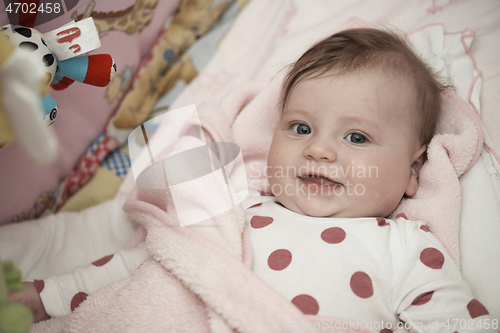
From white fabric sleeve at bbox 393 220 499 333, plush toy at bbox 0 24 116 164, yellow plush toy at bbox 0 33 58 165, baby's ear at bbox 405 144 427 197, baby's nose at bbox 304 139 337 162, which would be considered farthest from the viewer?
baby's ear at bbox 405 144 427 197

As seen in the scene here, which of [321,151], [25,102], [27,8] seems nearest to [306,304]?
[321,151]

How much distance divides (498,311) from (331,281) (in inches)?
14.6

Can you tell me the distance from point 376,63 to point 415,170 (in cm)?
33

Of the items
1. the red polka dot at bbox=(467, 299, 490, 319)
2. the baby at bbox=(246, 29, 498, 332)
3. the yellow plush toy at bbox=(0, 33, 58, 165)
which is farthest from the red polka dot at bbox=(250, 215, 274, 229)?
the yellow plush toy at bbox=(0, 33, 58, 165)

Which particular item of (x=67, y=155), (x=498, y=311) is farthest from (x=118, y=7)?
(x=498, y=311)

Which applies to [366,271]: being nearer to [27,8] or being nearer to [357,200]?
[357,200]

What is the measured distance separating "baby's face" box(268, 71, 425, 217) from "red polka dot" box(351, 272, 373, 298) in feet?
0.50

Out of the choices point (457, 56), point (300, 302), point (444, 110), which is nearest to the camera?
point (300, 302)

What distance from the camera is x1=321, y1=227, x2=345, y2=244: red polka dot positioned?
2.75ft

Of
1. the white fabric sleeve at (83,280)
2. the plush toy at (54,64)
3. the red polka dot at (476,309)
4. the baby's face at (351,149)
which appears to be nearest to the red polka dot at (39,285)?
the white fabric sleeve at (83,280)

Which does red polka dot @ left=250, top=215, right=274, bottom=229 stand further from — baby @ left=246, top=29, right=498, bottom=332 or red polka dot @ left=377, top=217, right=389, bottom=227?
red polka dot @ left=377, top=217, right=389, bottom=227

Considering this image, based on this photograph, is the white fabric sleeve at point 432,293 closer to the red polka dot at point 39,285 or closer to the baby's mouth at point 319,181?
the baby's mouth at point 319,181

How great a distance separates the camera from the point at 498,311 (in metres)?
0.79

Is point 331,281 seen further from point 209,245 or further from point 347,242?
point 209,245
